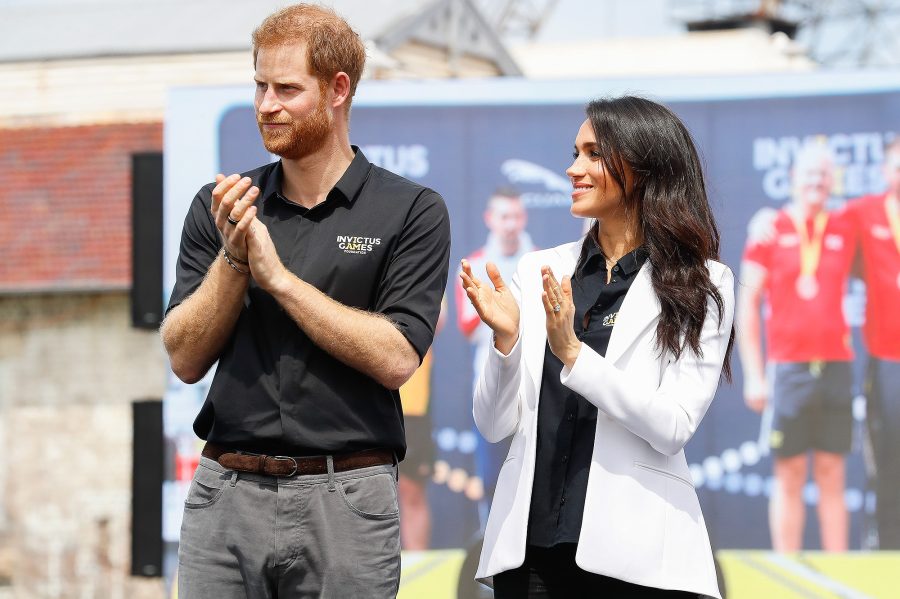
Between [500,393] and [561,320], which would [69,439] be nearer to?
[500,393]

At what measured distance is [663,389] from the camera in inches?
97.0

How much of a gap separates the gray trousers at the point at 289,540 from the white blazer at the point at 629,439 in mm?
320

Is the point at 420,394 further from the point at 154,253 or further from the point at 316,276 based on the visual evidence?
the point at 316,276

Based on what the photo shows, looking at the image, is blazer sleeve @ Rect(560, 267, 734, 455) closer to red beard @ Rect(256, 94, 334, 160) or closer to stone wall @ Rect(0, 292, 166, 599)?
red beard @ Rect(256, 94, 334, 160)

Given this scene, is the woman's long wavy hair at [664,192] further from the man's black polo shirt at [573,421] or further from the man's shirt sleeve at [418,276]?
the man's shirt sleeve at [418,276]

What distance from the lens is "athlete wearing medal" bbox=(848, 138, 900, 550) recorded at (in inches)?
180

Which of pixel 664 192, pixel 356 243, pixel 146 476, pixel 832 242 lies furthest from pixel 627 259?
pixel 146 476

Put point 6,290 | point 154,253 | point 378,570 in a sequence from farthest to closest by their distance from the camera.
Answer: point 6,290, point 154,253, point 378,570

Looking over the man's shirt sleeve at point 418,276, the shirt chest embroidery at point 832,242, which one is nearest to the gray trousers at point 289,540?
the man's shirt sleeve at point 418,276

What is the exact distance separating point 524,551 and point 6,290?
33.2 ft

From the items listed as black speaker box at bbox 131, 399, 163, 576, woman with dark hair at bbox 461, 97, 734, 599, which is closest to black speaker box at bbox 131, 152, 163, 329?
black speaker box at bbox 131, 399, 163, 576

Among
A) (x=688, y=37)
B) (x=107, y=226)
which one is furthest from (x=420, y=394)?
(x=688, y=37)

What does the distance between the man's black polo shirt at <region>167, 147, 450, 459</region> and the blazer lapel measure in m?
0.38

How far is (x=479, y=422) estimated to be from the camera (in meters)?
2.59
